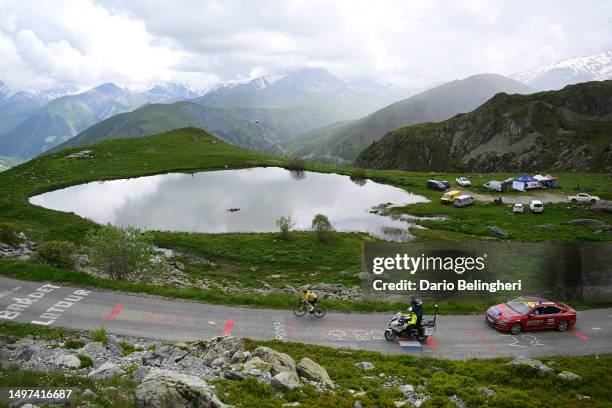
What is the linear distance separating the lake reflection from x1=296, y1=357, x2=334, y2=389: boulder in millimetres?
41209

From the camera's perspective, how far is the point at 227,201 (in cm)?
8212

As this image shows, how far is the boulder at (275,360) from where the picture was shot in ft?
65.2

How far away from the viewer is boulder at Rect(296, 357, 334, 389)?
19.7 metres

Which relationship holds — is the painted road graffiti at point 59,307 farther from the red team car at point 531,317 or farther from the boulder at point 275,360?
the red team car at point 531,317

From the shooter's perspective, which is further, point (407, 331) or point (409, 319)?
point (407, 331)

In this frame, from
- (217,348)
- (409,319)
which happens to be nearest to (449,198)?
(409,319)

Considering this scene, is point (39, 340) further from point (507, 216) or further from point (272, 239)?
point (507, 216)

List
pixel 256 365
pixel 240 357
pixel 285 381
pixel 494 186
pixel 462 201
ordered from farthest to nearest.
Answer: pixel 494 186
pixel 462 201
pixel 240 357
pixel 256 365
pixel 285 381

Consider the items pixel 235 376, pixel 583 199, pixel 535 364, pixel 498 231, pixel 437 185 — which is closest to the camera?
pixel 235 376

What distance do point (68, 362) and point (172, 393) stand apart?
300 inches

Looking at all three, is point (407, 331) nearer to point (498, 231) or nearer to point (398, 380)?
point (398, 380)

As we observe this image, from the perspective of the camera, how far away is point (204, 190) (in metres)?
91.4

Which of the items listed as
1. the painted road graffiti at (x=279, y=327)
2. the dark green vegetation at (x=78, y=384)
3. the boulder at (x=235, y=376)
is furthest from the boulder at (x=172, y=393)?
the painted road graffiti at (x=279, y=327)

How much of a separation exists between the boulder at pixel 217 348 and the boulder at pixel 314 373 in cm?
379
